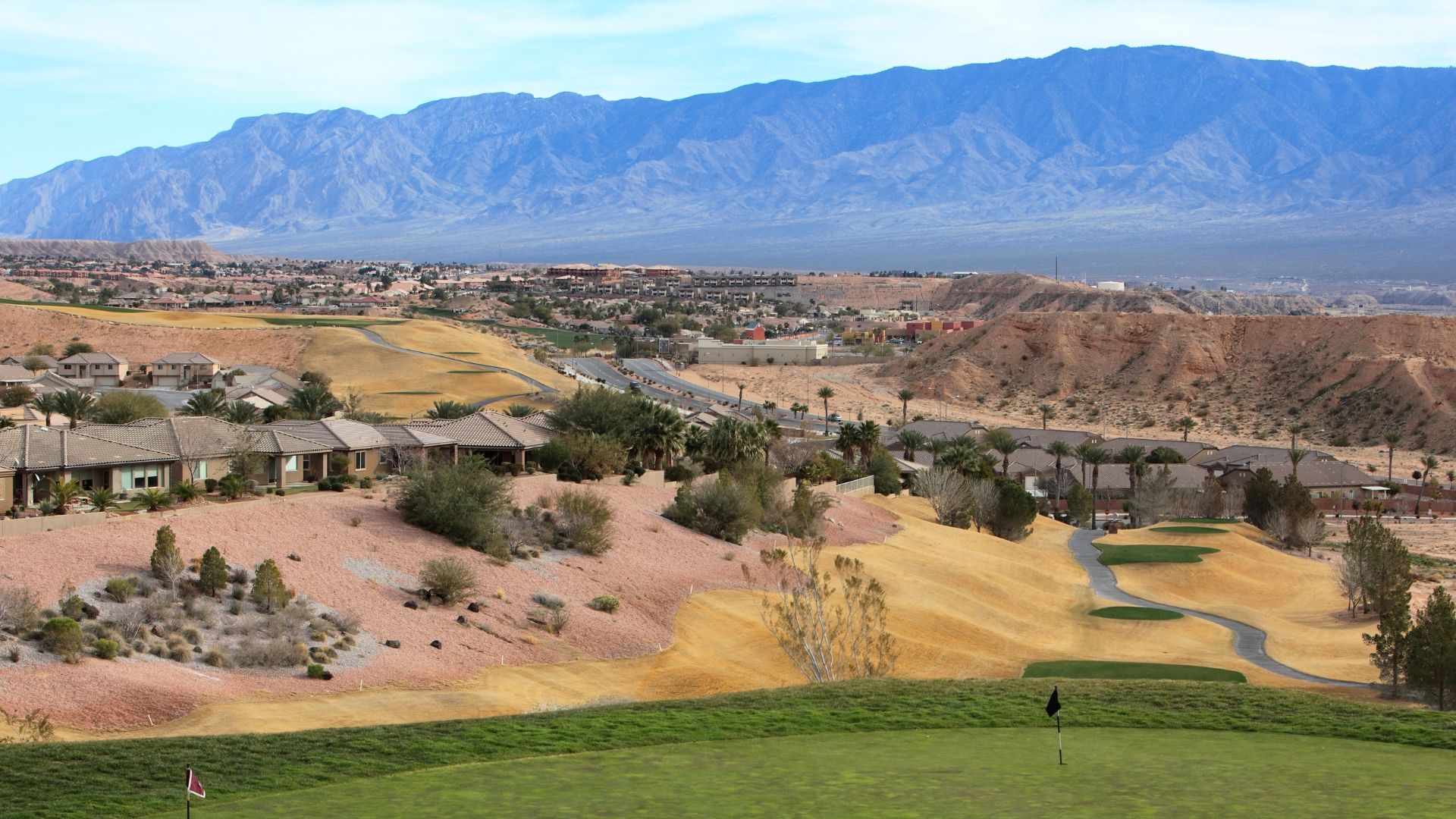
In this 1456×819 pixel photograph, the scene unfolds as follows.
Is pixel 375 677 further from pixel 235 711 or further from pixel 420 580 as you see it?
pixel 420 580

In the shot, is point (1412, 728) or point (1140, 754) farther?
point (1412, 728)

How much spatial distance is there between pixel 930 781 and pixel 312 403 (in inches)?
2072

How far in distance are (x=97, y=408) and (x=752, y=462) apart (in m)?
24.9

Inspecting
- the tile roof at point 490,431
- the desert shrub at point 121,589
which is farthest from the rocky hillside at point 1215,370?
the desert shrub at point 121,589

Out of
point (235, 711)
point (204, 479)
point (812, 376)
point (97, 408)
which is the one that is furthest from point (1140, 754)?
point (812, 376)

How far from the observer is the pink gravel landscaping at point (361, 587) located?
27.4 meters

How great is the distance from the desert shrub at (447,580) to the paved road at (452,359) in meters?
51.6

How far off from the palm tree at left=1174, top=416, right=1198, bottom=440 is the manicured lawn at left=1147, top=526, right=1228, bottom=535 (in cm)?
3013

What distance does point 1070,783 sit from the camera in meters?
18.8

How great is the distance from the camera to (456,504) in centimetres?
4150

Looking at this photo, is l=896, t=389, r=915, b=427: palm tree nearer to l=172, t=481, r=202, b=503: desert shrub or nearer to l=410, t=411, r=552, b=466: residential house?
l=410, t=411, r=552, b=466: residential house

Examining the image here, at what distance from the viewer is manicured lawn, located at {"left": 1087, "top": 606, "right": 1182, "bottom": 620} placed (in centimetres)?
4731

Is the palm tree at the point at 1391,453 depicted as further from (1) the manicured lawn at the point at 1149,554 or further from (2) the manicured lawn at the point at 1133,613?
(2) the manicured lawn at the point at 1133,613

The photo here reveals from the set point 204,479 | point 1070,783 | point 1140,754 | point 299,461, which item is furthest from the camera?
point 299,461
